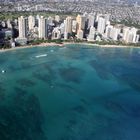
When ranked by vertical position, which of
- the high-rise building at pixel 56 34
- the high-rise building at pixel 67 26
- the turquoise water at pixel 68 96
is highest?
the high-rise building at pixel 67 26

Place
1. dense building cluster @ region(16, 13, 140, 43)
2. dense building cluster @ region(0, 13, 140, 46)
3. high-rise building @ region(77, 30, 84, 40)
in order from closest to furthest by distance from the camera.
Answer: dense building cluster @ region(0, 13, 140, 46)
dense building cluster @ region(16, 13, 140, 43)
high-rise building @ region(77, 30, 84, 40)

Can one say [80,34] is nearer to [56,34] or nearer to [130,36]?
[56,34]

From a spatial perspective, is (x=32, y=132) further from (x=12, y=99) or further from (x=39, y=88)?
(x=39, y=88)

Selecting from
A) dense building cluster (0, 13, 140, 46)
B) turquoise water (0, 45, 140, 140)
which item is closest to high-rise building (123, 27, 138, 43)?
dense building cluster (0, 13, 140, 46)

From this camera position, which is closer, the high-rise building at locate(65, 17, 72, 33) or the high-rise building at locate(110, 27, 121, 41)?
the high-rise building at locate(65, 17, 72, 33)

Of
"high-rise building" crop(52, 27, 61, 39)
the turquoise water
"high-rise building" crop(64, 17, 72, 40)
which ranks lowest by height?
the turquoise water

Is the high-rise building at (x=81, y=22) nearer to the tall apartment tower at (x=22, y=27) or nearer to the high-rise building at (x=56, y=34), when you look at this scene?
the high-rise building at (x=56, y=34)

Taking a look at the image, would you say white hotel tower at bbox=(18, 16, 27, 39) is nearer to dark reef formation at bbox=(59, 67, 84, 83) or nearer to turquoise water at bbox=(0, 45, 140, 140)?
turquoise water at bbox=(0, 45, 140, 140)

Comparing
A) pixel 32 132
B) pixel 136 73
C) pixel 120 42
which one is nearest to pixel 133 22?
pixel 120 42

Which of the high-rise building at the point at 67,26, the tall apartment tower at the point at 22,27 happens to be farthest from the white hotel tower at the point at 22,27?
the high-rise building at the point at 67,26
